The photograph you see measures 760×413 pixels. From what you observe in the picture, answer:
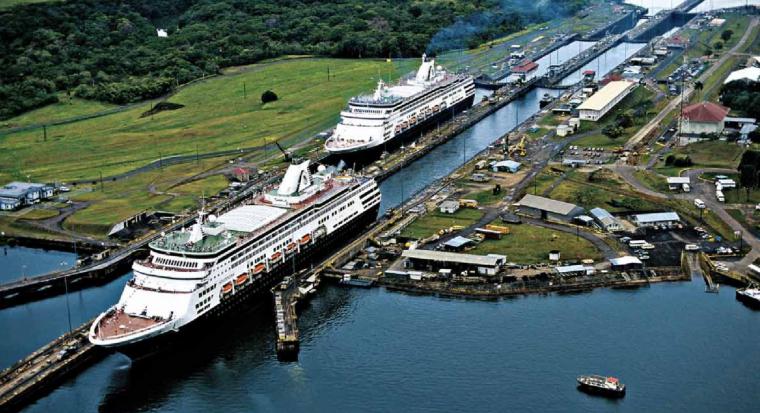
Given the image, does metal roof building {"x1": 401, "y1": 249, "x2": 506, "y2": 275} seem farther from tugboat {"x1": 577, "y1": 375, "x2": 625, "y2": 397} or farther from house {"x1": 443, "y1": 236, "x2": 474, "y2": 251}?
tugboat {"x1": 577, "y1": 375, "x2": 625, "y2": 397}

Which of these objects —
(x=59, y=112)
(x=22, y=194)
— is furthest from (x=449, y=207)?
(x=59, y=112)

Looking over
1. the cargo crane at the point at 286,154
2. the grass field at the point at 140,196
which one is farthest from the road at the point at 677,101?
the grass field at the point at 140,196

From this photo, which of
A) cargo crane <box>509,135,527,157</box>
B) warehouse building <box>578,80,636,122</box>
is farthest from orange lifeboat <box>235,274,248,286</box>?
warehouse building <box>578,80,636,122</box>

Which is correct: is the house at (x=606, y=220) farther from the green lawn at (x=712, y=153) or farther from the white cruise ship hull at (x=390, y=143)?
the white cruise ship hull at (x=390, y=143)

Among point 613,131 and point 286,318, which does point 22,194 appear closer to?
point 286,318

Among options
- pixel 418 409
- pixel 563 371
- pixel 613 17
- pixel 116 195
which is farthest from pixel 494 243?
pixel 613 17

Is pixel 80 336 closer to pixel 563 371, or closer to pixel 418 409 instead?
pixel 418 409
